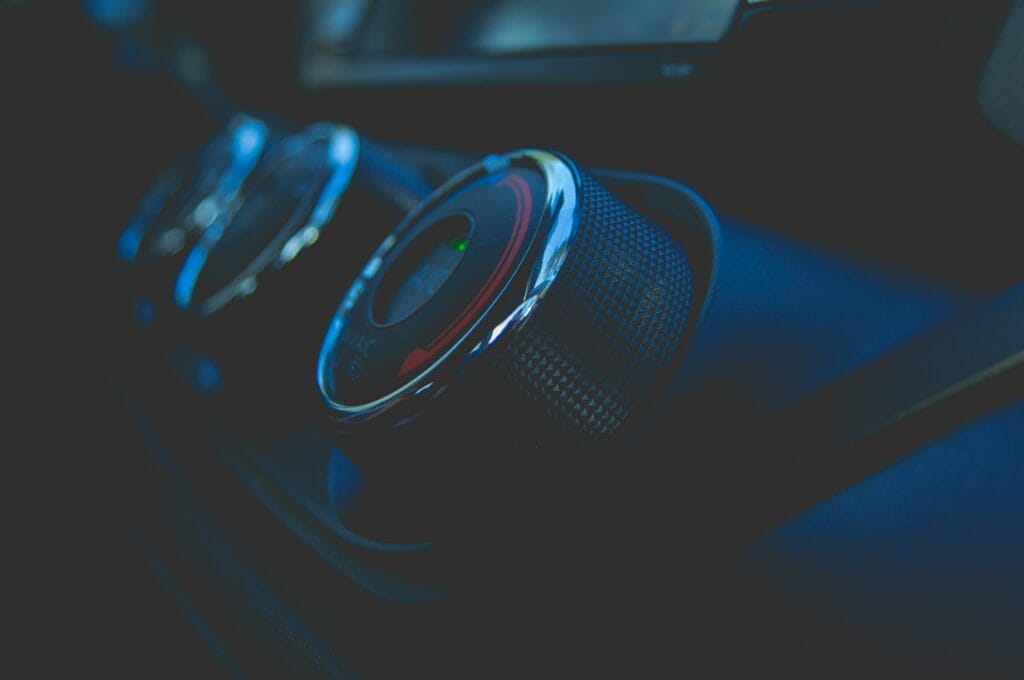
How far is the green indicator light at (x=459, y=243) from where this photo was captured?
0.41 m

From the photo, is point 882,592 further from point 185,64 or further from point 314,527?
point 185,64

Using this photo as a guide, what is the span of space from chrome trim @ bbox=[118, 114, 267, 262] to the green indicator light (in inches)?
17.1

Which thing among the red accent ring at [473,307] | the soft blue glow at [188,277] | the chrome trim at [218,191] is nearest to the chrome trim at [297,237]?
the soft blue glow at [188,277]

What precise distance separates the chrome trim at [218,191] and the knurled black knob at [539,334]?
0.48m

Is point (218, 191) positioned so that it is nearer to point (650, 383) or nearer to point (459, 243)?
point (459, 243)

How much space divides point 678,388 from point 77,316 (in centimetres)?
93

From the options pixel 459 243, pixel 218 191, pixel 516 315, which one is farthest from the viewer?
pixel 218 191

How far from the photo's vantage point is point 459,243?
0.41 m

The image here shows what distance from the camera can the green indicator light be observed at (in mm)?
406

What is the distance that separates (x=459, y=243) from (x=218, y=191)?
1.64ft

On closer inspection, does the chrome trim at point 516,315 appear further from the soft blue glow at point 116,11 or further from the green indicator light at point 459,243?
the soft blue glow at point 116,11

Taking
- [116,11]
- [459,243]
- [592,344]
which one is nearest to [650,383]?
[592,344]

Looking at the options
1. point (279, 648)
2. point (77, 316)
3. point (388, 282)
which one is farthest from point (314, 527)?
point (77, 316)

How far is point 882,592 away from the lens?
31 cm
